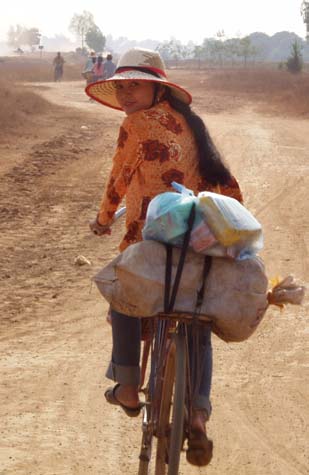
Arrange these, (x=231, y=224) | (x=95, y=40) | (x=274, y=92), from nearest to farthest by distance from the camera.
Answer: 1. (x=231, y=224)
2. (x=274, y=92)
3. (x=95, y=40)

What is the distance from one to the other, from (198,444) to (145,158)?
1.16 m

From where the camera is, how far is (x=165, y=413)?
3357 millimetres

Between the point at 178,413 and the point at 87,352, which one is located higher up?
the point at 178,413

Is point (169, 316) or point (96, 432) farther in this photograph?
point (96, 432)

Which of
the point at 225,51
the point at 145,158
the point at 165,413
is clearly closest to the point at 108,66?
the point at 145,158

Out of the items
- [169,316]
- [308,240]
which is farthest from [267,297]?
[308,240]

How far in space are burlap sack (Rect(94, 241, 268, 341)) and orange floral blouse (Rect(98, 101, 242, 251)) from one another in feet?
2.02

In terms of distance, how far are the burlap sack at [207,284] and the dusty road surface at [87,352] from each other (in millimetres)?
→ 1273

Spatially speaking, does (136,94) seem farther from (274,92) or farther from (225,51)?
(225,51)

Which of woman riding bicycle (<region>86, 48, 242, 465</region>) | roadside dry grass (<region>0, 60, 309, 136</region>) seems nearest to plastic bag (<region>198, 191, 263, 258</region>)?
woman riding bicycle (<region>86, 48, 242, 465</region>)

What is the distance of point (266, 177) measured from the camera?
12.7 meters

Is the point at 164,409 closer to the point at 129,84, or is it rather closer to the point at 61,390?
the point at 129,84

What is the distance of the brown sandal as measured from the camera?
318cm

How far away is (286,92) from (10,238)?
21.8 meters
